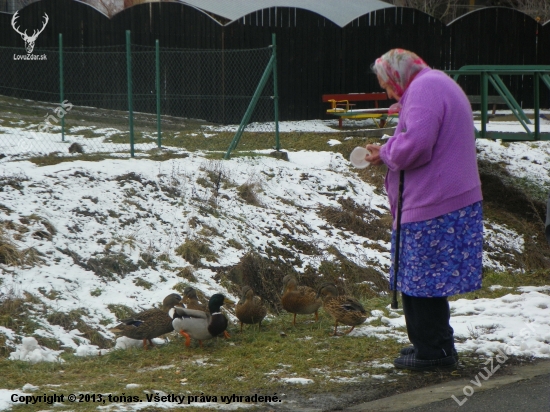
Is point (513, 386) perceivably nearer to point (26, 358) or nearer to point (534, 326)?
point (534, 326)

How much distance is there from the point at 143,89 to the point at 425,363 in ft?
45.1

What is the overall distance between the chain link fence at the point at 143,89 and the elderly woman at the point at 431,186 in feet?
36.2

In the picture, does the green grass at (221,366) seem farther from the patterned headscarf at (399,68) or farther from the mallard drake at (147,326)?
the patterned headscarf at (399,68)

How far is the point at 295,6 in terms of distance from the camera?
21031 millimetres

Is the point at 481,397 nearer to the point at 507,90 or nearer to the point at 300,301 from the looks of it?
the point at 300,301

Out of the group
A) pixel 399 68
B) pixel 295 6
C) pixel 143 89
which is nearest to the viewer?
pixel 399 68

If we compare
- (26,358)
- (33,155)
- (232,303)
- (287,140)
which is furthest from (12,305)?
(287,140)

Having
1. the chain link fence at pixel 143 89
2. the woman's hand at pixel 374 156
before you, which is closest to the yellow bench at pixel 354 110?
the chain link fence at pixel 143 89

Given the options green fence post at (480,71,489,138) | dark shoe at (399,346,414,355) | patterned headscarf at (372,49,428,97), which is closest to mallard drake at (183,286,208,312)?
dark shoe at (399,346,414,355)

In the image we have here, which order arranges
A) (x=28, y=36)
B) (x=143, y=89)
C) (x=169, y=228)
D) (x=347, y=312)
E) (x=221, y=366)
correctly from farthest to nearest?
(x=28, y=36), (x=143, y=89), (x=169, y=228), (x=347, y=312), (x=221, y=366)

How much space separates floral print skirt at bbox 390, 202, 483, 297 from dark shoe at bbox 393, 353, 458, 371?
515mm

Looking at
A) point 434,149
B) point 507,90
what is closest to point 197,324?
point 434,149

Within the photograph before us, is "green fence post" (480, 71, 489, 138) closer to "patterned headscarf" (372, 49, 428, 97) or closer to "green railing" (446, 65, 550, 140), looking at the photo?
A: "green railing" (446, 65, 550, 140)

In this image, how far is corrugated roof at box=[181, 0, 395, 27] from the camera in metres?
20.3
